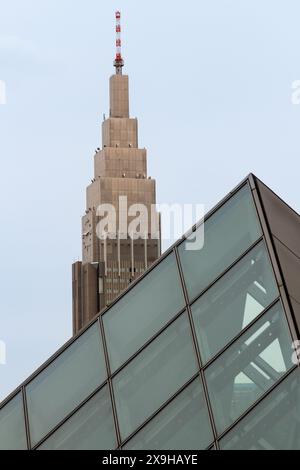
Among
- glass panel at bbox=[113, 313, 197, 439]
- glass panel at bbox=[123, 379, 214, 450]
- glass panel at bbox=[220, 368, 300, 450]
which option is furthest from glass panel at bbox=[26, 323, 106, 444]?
glass panel at bbox=[220, 368, 300, 450]

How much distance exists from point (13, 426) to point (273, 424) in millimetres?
3970

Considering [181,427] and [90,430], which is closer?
[181,427]

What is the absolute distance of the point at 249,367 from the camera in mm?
13883

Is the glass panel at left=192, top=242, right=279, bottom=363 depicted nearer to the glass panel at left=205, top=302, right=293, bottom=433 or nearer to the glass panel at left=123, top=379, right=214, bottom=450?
the glass panel at left=205, top=302, right=293, bottom=433

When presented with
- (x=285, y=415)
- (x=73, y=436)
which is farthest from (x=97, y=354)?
(x=285, y=415)

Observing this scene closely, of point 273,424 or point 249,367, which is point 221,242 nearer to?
point 249,367

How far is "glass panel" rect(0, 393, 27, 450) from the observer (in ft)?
50.9

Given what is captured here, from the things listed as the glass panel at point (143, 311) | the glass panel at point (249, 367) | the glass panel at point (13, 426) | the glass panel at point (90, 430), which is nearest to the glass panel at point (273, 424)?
the glass panel at point (249, 367)

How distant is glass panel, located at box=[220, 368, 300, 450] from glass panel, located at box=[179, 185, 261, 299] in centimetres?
210

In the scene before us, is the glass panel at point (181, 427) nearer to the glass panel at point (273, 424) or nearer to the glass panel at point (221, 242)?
the glass panel at point (273, 424)

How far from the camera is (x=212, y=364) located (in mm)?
14070

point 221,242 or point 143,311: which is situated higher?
point 221,242

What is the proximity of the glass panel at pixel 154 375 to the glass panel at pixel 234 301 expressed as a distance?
216 millimetres

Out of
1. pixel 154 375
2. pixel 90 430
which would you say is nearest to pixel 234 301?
pixel 154 375
